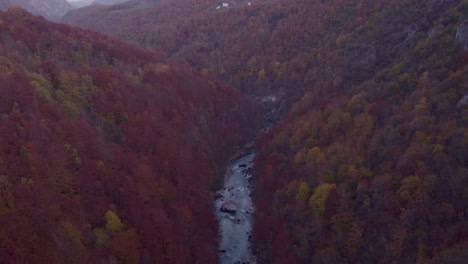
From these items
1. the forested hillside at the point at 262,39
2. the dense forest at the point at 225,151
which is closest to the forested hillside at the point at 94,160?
the dense forest at the point at 225,151

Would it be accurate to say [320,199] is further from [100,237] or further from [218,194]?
[100,237]

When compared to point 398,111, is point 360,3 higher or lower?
higher

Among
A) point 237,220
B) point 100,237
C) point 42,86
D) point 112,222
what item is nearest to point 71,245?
point 100,237

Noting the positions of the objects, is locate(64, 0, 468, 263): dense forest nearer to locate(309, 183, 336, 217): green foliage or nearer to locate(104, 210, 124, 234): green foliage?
locate(309, 183, 336, 217): green foliage

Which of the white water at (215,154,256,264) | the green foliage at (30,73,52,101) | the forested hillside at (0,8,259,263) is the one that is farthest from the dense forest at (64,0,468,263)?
the green foliage at (30,73,52,101)

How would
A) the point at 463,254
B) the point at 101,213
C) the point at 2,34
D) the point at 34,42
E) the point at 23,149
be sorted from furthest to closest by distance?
the point at 34,42, the point at 2,34, the point at 101,213, the point at 23,149, the point at 463,254

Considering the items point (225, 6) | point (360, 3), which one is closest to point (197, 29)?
point (225, 6)

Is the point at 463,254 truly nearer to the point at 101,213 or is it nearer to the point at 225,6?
the point at 101,213
